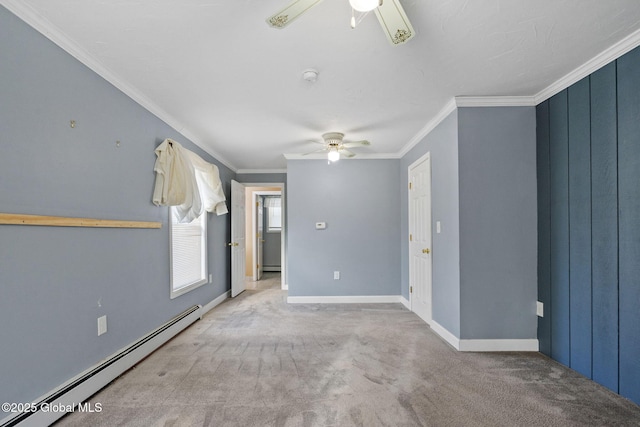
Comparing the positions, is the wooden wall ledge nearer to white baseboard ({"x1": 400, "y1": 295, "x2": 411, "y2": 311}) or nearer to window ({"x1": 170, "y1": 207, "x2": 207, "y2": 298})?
window ({"x1": 170, "y1": 207, "x2": 207, "y2": 298})

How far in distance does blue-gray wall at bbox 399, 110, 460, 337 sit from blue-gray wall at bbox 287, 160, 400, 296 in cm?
124

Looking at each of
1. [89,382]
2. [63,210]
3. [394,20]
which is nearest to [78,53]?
[63,210]

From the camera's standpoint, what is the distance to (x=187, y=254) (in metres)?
3.92

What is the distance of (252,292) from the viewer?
5.81 m

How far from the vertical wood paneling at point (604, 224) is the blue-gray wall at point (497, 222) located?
1.99 feet

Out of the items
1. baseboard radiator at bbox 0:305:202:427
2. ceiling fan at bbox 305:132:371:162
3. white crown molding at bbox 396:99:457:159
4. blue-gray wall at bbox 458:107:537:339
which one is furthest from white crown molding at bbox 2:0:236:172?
blue-gray wall at bbox 458:107:537:339

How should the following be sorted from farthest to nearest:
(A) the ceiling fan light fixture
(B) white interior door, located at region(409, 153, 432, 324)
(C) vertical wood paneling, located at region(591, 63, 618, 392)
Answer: (B) white interior door, located at region(409, 153, 432, 324), (C) vertical wood paneling, located at region(591, 63, 618, 392), (A) the ceiling fan light fixture

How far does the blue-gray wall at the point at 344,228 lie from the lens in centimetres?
493

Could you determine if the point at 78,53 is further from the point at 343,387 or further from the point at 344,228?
the point at 344,228

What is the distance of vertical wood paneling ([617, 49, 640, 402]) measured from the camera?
202 cm

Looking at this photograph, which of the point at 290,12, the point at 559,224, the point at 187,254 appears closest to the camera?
the point at 290,12

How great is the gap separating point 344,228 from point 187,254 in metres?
2.30

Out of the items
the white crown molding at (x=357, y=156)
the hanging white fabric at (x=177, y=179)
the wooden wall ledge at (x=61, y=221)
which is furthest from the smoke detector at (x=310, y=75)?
the white crown molding at (x=357, y=156)

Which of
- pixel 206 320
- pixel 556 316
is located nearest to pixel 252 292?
pixel 206 320
